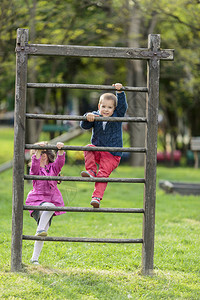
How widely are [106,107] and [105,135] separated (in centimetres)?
28

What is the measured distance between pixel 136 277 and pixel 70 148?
1.36 m

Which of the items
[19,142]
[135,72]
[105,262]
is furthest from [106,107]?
[135,72]

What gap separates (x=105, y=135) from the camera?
16.1 feet

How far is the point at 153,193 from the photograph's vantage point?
4766mm

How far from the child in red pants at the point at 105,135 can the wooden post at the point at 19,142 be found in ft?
1.95

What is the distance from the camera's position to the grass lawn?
4.27m

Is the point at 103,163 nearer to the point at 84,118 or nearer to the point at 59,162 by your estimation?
the point at 59,162

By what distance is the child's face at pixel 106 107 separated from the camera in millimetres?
4820

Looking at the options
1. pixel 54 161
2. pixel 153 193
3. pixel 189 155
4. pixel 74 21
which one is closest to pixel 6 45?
pixel 74 21

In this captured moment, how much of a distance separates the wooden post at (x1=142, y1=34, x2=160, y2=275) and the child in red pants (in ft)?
0.93

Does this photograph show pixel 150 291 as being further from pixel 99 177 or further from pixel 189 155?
pixel 189 155

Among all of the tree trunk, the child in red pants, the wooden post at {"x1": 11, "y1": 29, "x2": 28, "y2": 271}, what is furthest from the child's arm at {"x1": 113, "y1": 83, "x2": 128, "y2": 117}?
the tree trunk

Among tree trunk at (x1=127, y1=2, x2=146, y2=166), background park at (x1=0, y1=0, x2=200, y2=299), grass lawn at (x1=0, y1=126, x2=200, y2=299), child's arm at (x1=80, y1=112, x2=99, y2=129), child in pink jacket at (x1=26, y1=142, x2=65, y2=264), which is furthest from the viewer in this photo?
tree trunk at (x1=127, y1=2, x2=146, y2=166)

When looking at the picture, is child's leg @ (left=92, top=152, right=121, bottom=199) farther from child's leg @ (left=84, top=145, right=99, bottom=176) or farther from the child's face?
the child's face
